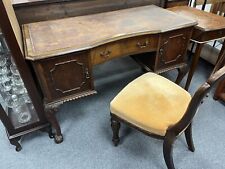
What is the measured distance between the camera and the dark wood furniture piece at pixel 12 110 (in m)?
0.99

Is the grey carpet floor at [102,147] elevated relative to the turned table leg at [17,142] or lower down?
lower down

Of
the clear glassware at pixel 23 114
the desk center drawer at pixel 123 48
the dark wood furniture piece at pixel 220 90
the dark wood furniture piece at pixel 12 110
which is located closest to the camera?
the dark wood furniture piece at pixel 12 110

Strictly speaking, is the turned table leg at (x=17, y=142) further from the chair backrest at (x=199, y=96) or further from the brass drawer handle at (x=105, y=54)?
the chair backrest at (x=199, y=96)

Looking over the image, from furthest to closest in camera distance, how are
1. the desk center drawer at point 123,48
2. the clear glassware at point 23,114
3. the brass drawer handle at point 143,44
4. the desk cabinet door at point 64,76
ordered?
the clear glassware at point 23,114 < the brass drawer handle at point 143,44 < the desk center drawer at point 123,48 < the desk cabinet door at point 64,76

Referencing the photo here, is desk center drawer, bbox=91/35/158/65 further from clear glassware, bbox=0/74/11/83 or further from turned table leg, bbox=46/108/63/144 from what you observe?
clear glassware, bbox=0/74/11/83

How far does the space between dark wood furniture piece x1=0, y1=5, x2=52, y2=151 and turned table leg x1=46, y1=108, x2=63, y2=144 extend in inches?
3.4

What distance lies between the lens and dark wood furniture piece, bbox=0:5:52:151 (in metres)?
0.99

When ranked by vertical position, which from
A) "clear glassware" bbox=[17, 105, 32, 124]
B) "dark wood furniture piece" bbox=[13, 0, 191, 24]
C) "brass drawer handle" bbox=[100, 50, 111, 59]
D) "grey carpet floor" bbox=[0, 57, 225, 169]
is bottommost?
"grey carpet floor" bbox=[0, 57, 225, 169]

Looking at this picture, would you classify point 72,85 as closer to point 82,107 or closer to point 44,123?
point 44,123

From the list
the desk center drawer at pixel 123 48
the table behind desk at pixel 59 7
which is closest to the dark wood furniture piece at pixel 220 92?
the desk center drawer at pixel 123 48

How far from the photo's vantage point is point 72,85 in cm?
124

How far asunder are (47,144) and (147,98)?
0.88m

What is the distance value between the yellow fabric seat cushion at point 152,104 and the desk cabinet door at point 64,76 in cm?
24

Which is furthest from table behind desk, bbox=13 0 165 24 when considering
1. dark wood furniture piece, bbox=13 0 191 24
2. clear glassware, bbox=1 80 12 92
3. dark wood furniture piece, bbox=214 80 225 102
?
dark wood furniture piece, bbox=214 80 225 102
